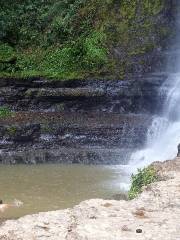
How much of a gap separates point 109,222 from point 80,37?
1612 cm

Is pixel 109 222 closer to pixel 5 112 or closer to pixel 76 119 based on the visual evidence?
pixel 76 119

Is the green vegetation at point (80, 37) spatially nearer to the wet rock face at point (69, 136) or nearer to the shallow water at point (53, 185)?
the wet rock face at point (69, 136)

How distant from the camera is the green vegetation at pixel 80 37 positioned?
72.0 ft

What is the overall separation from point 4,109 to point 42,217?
13.6 metres

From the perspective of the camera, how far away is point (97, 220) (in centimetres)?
802

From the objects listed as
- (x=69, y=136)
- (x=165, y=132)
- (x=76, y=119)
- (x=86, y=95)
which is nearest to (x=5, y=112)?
(x=76, y=119)

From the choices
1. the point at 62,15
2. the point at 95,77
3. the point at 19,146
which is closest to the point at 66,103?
the point at 95,77

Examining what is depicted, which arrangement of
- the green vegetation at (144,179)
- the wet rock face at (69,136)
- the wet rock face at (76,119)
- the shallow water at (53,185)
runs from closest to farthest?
1. the green vegetation at (144,179)
2. the shallow water at (53,185)
3. the wet rock face at (76,119)
4. the wet rock face at (69,136)

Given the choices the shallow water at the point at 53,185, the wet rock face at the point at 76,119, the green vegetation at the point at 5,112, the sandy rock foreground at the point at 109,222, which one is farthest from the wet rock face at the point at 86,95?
the sandy rock foreground at the point at 109,222

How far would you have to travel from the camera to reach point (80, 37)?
910 inches

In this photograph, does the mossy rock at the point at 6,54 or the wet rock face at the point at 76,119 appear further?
the mossy rock at the point at 6,54

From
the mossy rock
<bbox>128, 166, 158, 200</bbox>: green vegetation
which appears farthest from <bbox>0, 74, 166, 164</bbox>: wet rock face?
<bbox>128, 166, 158, 200</bbox>: green vegetation

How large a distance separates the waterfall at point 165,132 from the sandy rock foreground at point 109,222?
26.9 feet

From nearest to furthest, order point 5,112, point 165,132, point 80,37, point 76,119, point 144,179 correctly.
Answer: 1. point 144,179
2. point 165,132
3. point 76,119
4. point 5,112
5. point 80,37
